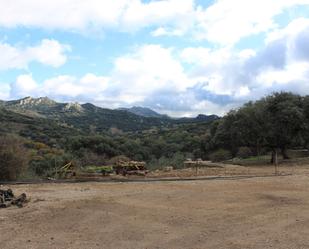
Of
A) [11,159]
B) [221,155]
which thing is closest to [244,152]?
[221,155]

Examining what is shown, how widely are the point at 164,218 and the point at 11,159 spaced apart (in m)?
14.4

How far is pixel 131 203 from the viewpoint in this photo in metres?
15.8

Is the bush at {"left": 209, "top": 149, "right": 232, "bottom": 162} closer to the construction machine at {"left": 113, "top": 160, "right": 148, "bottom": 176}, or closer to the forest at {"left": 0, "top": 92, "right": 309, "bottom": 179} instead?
the forest at {"left": 0, "top": 92, "right": 309, "bottom": 179}

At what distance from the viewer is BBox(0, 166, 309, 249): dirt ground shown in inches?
428

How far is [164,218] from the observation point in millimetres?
13305

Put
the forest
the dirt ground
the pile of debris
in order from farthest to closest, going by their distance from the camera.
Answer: the forest < the pile of debris < the dirt ground

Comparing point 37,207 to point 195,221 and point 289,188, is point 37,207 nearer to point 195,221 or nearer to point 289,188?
point 195,221

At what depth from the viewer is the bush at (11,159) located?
25.7 meters

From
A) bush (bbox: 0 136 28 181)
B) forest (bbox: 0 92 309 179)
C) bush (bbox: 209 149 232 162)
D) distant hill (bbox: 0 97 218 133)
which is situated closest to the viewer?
bush (bbox: 0 136 28 181)

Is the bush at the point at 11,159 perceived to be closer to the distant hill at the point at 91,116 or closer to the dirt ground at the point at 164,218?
the dirt ground at the point at 164,218

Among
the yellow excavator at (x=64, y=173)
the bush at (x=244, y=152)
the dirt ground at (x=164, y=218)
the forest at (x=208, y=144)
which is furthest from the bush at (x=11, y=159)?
the bush at (x=244, y=152)

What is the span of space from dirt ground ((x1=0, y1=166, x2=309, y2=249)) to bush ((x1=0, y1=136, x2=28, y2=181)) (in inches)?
249

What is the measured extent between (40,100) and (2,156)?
160 metres

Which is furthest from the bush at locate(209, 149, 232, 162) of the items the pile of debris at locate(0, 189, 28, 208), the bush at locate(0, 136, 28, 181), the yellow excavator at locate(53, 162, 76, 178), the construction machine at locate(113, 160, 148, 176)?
the pile of debris at locate(0, 189, 28, 208)
